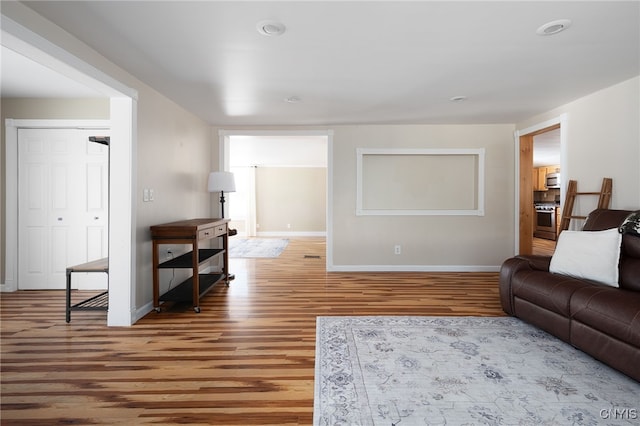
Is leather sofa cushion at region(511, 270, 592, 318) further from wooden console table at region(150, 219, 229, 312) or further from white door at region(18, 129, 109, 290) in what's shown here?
white door at region(18, 129, 109, 290)

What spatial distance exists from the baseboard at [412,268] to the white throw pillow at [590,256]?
2.11 m

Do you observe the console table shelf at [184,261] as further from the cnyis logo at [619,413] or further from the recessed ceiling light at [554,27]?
the recessed ceiling light at [554,27]

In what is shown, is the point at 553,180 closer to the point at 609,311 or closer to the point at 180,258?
the point at 609,311

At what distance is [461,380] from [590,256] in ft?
5.15

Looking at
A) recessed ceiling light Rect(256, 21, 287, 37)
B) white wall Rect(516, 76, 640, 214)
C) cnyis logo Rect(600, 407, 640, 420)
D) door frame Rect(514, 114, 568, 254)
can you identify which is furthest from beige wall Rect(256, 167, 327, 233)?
cnyis logo Rect(600, 407, 640, 420)

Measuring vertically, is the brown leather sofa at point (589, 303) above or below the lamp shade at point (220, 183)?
below

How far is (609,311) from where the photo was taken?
1.94 m

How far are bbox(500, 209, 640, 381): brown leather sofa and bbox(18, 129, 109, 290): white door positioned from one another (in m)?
4.70

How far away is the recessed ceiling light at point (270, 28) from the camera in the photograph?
1970 mm

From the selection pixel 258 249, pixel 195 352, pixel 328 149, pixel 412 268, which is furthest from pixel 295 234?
pixel 195 352

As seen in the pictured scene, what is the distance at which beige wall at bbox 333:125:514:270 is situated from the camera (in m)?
4.76

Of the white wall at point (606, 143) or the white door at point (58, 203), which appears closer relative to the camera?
the white wall at point (606, 143)

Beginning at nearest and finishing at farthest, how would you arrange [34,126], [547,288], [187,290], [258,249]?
[547,288]
[187,290]
[34,126]
[258,249]

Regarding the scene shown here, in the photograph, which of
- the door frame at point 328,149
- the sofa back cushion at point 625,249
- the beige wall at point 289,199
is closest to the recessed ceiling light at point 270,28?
the door frame at point 328,149
